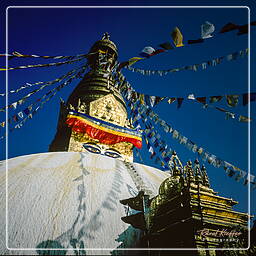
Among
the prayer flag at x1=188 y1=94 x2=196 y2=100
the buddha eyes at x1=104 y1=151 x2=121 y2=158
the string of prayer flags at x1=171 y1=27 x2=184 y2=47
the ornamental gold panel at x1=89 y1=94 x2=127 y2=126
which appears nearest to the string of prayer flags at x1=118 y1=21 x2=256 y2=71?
the string of prayer flags at x1=171 y1=27 x2=184 y2=47

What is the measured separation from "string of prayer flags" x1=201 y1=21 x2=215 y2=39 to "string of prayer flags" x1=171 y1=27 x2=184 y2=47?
14.1 inches

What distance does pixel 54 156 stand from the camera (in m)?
7.18

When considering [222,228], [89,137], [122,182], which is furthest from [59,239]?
[89,137]

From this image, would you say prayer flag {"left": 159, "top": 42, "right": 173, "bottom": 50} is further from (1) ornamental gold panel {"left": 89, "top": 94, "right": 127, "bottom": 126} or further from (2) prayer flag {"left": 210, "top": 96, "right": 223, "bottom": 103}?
(1) ornamental gold panel {"left": 89, "top": 94, "right": 127, "bottom": 126}

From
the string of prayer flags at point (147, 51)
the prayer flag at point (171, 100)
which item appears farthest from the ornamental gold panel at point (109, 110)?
the string of prayer flags at point (147, 51)

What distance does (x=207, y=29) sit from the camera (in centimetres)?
343

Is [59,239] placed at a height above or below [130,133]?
below

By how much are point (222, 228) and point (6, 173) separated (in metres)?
5.02

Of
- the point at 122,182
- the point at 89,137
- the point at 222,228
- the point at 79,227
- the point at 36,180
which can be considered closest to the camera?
the point at 222,228

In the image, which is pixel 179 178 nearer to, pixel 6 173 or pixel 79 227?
pixel 79 227

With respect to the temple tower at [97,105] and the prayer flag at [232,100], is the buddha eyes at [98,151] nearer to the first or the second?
the temple tower at [97,105]

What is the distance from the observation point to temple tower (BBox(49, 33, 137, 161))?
1023 cm

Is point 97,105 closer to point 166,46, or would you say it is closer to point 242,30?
point 166,46

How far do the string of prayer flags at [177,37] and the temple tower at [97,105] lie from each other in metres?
6.72
